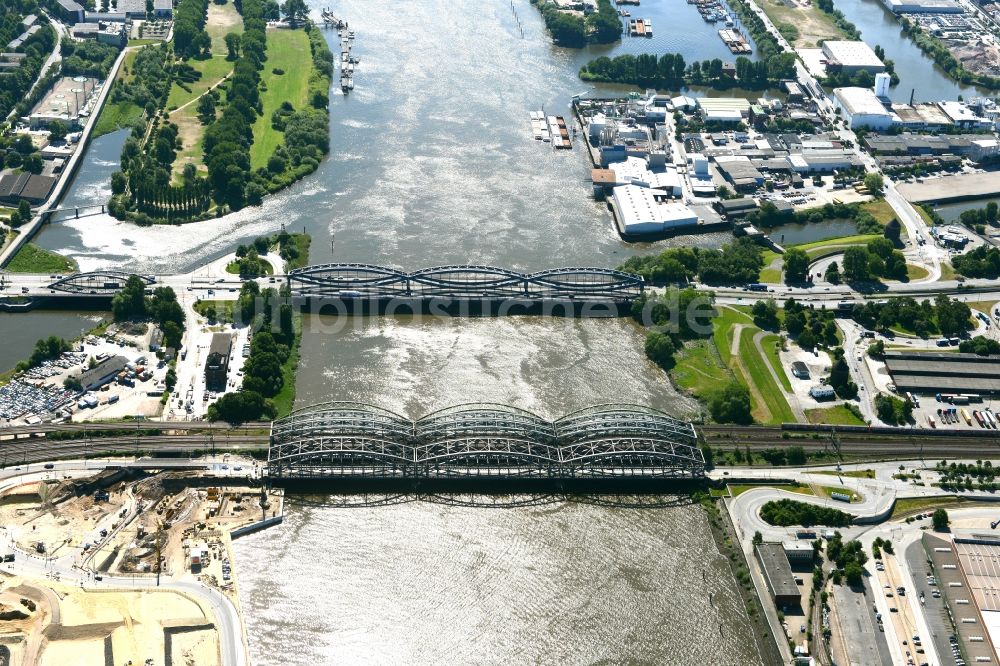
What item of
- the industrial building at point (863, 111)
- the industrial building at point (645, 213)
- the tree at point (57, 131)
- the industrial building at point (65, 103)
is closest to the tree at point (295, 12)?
the industrial building at point (65, 103)

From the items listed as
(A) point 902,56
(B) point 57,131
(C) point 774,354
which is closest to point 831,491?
(C) point 774,354

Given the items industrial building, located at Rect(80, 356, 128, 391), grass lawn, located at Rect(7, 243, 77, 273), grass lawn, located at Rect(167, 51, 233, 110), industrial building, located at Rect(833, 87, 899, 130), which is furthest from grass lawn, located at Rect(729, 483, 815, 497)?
grass lawn, located at Rect(167, 51, 233, 110)

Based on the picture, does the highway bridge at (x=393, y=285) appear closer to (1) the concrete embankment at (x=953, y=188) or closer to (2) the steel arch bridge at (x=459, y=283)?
(2) the steel arch bridge at (x=459, y=283)

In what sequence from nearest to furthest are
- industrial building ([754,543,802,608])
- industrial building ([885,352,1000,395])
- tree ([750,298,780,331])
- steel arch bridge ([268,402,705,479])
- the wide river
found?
1. the wide river
2. industrial building ([754,543,802,608])
3. steel arch bridge ([268,402,705,479])
4. industrial building ([885,352,1000,395])
5. tree ([750,298,780,331])

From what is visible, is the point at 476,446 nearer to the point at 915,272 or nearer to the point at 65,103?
the point at 915,272

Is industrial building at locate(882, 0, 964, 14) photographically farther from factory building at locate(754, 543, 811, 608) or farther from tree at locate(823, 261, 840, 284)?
factory building at locate(754, 543, 811, 608)
